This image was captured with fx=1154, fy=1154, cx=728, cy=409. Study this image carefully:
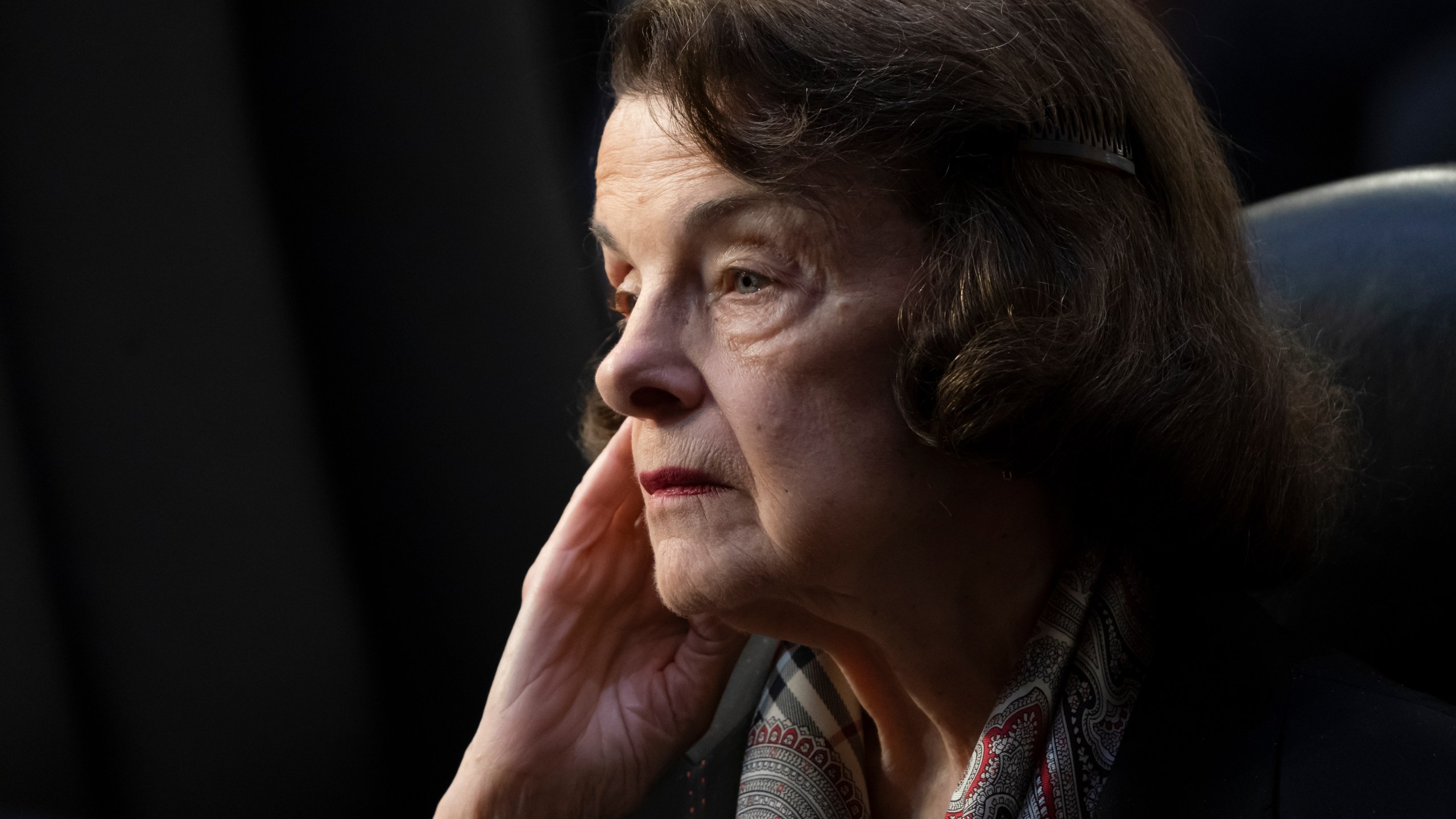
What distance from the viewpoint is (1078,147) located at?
1.08 metres

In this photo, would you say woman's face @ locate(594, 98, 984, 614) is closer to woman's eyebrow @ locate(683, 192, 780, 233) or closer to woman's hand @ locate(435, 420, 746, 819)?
woman's eyebrow @ locate(683, 192, 780, 233)

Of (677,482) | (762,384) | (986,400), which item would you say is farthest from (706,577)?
(986,400)

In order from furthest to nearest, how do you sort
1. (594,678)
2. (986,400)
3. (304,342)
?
(304,342) → (594,678) → (986,400)

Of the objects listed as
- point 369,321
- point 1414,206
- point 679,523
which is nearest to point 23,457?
point 369,321

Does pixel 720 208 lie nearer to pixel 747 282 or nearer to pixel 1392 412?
pixel 747 282

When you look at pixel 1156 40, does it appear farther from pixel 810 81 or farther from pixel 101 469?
pixel 101 469

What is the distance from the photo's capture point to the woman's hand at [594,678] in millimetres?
1320

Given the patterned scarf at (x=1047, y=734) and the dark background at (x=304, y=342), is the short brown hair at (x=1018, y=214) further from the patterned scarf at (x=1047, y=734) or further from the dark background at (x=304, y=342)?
the dark background at (x=304, y=342)

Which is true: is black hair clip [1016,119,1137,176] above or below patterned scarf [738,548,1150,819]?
above

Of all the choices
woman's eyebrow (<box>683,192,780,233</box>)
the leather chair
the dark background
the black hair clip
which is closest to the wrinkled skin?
woman's eyebrow (<box>683,192,780,233</box>)

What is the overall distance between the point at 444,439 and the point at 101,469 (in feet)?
2.22

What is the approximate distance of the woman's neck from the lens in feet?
3.67

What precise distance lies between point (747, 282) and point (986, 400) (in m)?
0.25

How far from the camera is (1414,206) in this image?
4.81 ft
